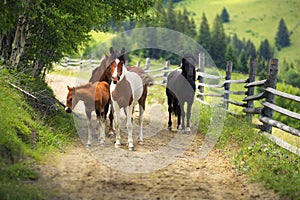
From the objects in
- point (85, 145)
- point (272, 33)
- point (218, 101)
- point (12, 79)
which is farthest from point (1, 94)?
point (272, 33)

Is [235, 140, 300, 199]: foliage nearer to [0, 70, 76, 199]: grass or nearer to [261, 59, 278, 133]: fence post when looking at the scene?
[261, 59, 278, 133]: fence post

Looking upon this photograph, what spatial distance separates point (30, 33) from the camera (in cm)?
1047

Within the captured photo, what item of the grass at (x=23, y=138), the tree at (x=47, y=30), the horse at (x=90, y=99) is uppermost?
the tree at (x=47, y=30)

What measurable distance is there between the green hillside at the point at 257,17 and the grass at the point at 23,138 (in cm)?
13622

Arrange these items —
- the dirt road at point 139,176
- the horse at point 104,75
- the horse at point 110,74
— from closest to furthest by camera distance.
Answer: the dirt road at point 139,176, the horse at point 110,74, the horse at point 104,75

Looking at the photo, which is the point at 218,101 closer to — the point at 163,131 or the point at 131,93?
the point at 163,131

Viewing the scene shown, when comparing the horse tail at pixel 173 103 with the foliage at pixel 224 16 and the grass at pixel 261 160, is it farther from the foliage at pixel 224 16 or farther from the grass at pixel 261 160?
the foliage at pixel 224 16

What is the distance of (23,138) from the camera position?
7.20 meters

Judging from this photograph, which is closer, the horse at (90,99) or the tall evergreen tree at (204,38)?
the horse at (90,99)

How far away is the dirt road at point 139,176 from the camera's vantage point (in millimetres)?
5859

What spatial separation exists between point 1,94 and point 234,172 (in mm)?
4638

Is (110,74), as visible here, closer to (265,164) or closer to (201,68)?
(265,164)

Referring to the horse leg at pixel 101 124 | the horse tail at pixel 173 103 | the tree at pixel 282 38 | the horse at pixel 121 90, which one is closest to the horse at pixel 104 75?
the horse at pixel 121 90

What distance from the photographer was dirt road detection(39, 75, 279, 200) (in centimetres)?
586
